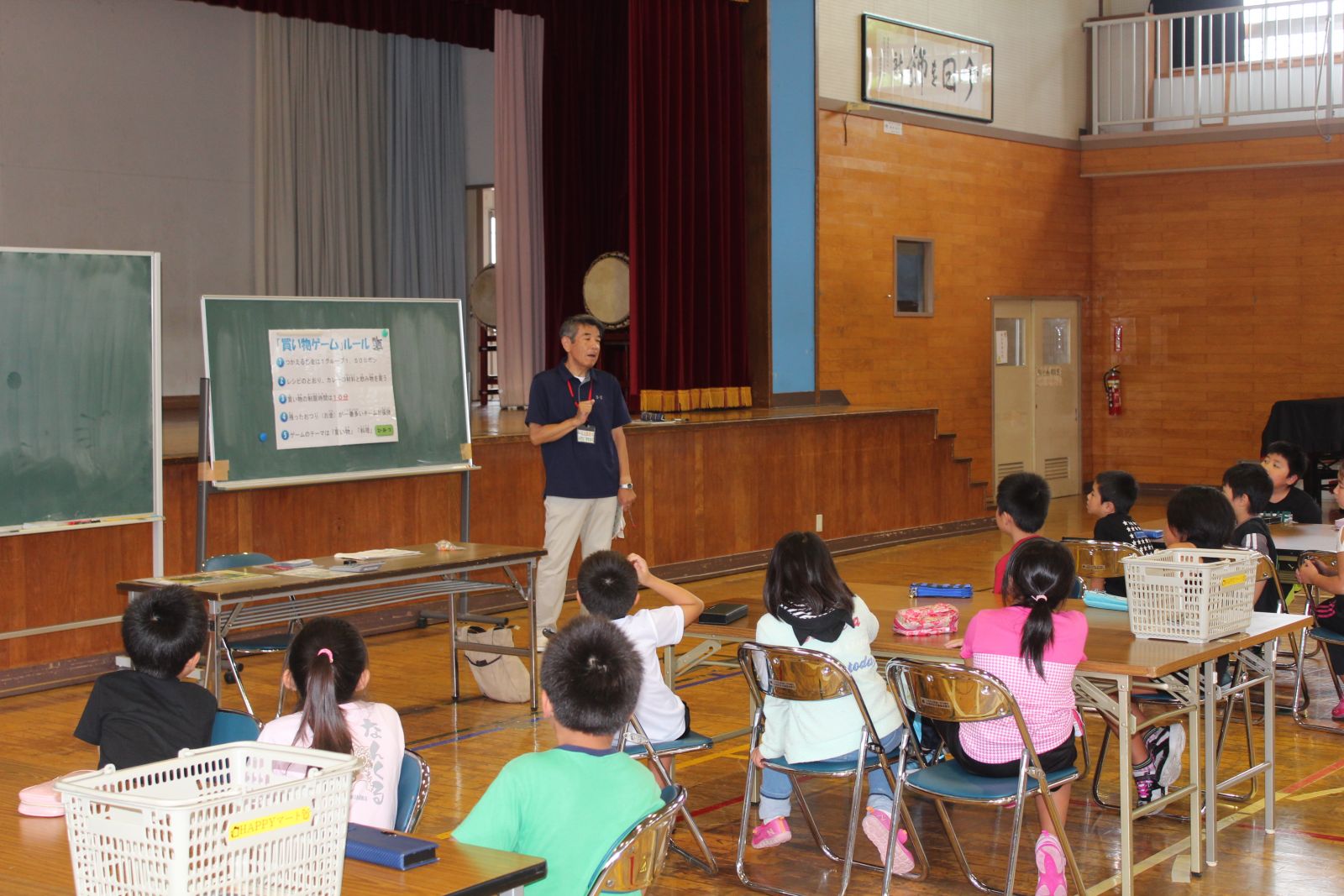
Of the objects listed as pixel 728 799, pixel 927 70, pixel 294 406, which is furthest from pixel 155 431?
pixel 927 70

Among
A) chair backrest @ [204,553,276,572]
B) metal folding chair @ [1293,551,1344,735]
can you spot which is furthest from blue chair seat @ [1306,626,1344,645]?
chair backrest @ [204,553,276,572]

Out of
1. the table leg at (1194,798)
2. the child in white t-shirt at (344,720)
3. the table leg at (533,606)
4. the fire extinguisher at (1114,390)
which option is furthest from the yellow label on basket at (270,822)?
the fire extinguisher at (1114,390)

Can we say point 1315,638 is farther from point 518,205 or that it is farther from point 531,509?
point 518,205

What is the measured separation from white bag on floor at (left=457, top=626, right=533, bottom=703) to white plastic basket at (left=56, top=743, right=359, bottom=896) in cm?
437

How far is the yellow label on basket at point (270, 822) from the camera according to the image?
1.82 m

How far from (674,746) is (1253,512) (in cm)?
305

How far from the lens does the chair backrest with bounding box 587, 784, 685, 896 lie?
93.7 inches

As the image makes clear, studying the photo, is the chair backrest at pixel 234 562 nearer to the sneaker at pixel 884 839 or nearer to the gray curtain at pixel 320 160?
the sneaker at pixel 884 839

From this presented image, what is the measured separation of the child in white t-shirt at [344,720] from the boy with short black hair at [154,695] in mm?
227

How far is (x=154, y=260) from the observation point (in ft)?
22.0

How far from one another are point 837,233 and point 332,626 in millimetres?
9439

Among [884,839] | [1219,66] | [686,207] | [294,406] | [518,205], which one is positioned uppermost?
[1219,66]

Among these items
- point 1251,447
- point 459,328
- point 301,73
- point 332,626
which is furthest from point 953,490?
point 332,626

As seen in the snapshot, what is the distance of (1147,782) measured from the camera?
4.43m
